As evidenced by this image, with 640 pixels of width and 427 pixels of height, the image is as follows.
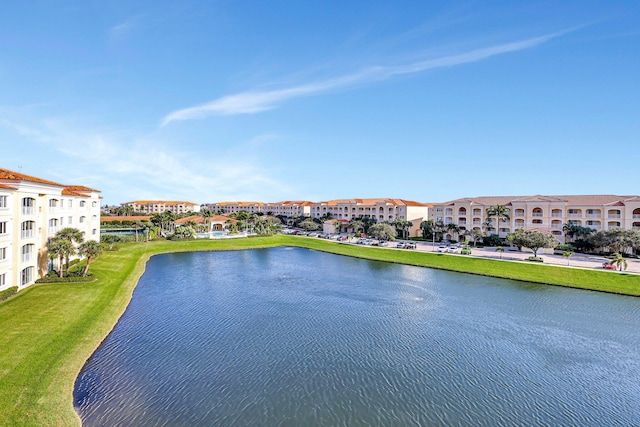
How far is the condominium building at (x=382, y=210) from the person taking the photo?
3482 inches

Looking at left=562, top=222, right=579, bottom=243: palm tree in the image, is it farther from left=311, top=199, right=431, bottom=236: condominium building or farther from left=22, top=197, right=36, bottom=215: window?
left=22, top=197, right=36, bottom=215: window

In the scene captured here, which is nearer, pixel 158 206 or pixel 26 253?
pixel 26 253

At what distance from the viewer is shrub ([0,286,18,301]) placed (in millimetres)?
24083

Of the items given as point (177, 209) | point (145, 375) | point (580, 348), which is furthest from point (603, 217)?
point (177, 209)

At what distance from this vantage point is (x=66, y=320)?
72.4 feet

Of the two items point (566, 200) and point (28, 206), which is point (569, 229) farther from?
point (28, 206)

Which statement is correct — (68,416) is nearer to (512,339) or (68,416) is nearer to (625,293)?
(512,339)

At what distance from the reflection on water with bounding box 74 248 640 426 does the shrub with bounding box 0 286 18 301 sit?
8.59m

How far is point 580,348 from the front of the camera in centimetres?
2084

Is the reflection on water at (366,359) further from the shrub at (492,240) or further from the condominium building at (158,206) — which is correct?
the condominium building at (158,206)

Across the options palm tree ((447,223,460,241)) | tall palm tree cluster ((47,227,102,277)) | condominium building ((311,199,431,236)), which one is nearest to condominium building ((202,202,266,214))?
condominium building ((311,199,431,236))

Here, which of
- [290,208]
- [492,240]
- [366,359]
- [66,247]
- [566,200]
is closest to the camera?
[366,359]

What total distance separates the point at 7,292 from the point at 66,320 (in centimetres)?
719

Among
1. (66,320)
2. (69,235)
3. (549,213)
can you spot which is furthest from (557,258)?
(69,235)
